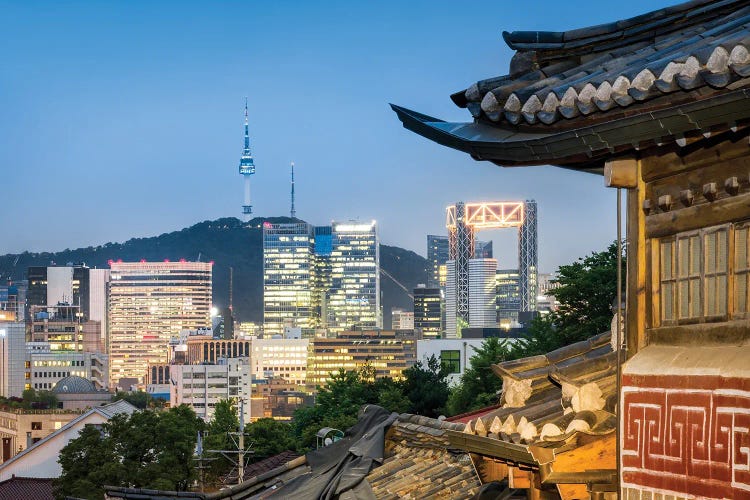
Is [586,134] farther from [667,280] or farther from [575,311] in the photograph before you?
[575,311]

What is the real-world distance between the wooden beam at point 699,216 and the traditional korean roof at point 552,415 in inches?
42.4

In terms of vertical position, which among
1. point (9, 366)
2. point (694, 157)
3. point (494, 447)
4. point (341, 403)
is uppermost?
point (694, 157)

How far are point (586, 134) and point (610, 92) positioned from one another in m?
0.37

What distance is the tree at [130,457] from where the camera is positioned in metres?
48.8

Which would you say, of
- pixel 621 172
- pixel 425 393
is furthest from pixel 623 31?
pixel 425 393

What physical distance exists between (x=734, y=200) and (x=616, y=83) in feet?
3.14

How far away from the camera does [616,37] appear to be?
741cm

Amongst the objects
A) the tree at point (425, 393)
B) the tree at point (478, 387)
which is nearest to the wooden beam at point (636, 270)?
the tree at point (478, 387)

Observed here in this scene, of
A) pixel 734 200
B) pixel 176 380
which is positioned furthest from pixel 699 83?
pixel 176 380

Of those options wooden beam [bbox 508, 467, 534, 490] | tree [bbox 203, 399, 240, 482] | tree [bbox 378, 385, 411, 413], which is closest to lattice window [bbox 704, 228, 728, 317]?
wooden beam [bbox 508, 467, 534, 490]

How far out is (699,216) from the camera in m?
6.70

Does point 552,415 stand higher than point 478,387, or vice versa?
A: point 552,415

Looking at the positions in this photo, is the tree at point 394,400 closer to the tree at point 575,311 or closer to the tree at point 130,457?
the tree at point 575,311

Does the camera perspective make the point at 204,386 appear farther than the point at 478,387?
Yes
